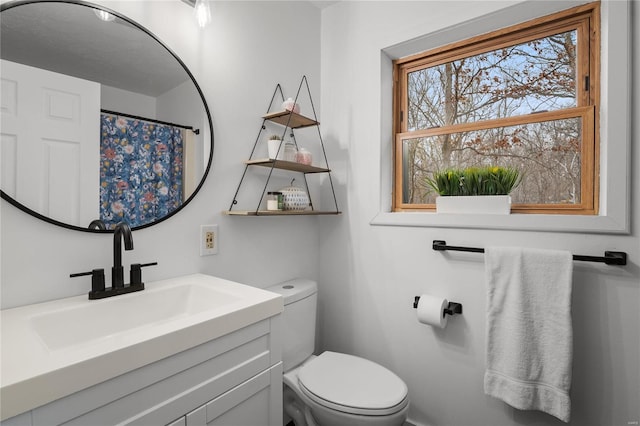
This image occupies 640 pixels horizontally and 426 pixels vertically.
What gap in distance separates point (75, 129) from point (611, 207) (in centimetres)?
191

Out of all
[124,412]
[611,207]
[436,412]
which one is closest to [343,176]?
[611,207]

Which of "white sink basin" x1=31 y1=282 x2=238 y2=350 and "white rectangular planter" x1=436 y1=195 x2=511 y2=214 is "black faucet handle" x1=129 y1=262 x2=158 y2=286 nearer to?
"white sink basin" x1=31 y1=282 x2=238 y2=350

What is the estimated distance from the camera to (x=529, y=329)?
1.27 metres

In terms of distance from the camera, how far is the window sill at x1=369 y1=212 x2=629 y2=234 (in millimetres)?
1194

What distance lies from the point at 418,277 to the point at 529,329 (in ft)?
1.67

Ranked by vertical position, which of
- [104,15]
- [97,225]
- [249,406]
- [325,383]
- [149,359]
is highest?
[104,15]

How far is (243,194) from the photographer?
157 centimetres

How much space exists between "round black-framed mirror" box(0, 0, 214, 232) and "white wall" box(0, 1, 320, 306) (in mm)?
46

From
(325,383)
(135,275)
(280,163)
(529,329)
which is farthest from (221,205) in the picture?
(529,329)

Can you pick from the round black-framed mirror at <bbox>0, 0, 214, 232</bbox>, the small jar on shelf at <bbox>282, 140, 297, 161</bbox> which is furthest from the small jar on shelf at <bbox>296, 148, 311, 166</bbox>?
the round black-framed mirror at <bbox>0, 0, 214, 232</bbox>

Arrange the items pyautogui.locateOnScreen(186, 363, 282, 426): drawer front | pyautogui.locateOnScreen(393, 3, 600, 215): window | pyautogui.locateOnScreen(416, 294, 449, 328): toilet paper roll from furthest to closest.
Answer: pyautogui.locateOnScreen(416, 294, 449, 328): toilet paper roll < pyautogui.locateOnScreen(393, 3, 600, 215): window < pyautogui.locateOnScreen(186, 363, 282, 426): drawer front

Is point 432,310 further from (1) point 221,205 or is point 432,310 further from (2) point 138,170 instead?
(2) point 138,170

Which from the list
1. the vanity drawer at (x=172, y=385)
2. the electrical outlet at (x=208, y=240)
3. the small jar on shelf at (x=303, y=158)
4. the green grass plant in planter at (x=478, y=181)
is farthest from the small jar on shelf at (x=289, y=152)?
the vanity drawer at (x=172, y=385)

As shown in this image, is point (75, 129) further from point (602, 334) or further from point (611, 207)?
point (602, 334)
